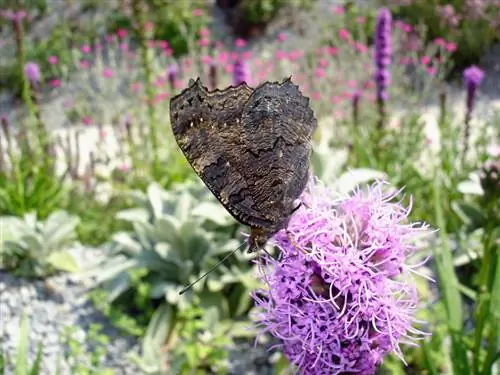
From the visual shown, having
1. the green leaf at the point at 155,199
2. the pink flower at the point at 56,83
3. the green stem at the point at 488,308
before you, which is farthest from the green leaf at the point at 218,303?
the pink flower at the point at 56,83

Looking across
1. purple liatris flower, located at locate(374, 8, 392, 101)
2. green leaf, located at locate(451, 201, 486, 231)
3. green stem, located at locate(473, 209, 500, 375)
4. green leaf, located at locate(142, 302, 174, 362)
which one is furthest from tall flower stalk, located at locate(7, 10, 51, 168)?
green stem, located at locate(473, 209, 500, 375)

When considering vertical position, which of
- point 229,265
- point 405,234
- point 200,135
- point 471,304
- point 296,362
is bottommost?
point 471,304

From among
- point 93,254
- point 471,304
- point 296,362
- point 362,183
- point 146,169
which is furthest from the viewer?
point 146,169

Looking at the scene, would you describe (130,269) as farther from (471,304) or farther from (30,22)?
(30,22)

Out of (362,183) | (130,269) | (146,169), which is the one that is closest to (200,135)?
(130,269)

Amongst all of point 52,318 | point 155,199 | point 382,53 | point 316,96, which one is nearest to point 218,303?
point 155,199

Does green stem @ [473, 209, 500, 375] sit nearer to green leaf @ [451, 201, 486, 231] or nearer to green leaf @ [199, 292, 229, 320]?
green leaf @ [451, 201, 486, 231]

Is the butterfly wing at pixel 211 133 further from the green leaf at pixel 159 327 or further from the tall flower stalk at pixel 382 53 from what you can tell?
the tall flower stalk at pixel 382 53
